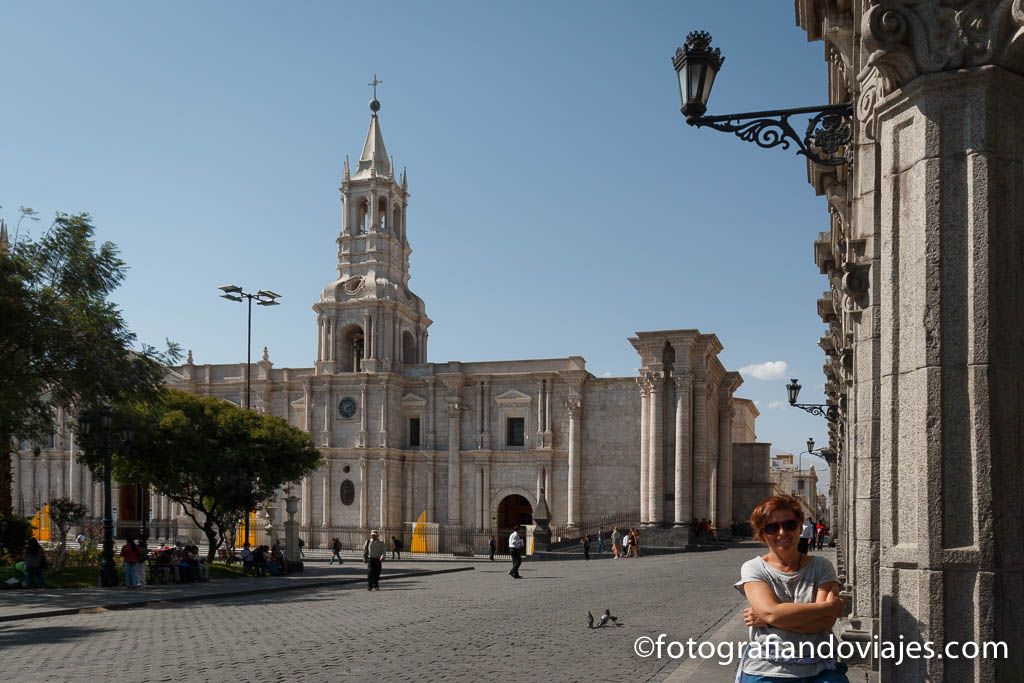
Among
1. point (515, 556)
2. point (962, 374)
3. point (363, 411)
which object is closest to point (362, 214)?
point (363, 411)

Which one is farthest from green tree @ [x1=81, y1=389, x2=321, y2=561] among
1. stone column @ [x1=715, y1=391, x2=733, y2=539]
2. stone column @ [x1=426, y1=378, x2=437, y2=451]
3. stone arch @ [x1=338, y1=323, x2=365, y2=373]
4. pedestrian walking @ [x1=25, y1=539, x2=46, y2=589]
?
stone column @ [x1=715, y1=391, x2=733, y2=539]

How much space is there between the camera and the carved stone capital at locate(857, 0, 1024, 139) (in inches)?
192

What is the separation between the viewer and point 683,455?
1698 inches

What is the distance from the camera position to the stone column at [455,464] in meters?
49.8

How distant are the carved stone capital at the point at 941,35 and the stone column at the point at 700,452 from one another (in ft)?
129

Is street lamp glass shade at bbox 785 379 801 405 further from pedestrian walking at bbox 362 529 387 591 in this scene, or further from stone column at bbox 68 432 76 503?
stone column at bbox 68 432 76 503

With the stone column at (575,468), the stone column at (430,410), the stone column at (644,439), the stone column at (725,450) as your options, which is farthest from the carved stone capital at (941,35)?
the stone column at (430,410)

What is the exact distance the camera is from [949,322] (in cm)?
487

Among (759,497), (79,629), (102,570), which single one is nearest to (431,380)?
(759,497)

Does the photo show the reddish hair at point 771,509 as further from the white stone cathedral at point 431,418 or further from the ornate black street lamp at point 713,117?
the white stone cathedral at point 431,418

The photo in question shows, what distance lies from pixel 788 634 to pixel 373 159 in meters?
50.0

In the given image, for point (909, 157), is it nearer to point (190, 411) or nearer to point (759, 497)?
point (190, 411)

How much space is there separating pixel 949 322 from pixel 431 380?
153 feet

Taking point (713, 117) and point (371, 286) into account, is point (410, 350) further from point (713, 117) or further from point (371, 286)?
point (713, 117)
